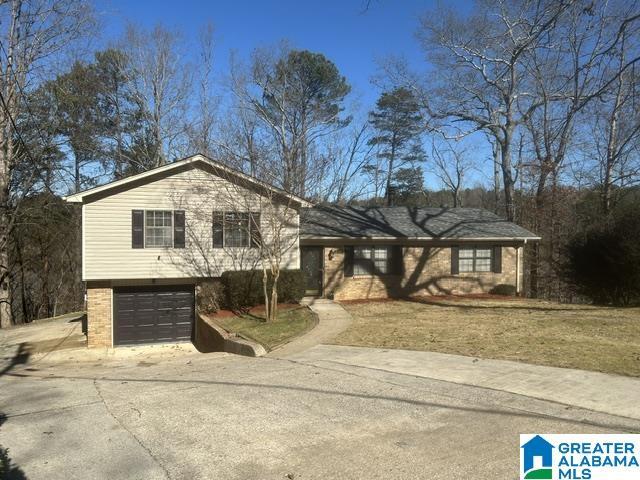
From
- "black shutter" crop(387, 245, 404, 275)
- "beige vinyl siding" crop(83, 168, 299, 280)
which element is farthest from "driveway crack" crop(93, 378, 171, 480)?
"black shutter" crop(387, 245, 404, 275)

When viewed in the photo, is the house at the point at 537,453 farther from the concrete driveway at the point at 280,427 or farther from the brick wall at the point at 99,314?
the brick wall at the point at 99,314

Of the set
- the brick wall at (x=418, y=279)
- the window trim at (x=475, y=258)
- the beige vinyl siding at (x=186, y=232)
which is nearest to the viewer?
the beige vinyl siding at (x=186, y=232)

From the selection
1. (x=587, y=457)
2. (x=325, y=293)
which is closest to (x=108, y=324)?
(x=325, y=293)

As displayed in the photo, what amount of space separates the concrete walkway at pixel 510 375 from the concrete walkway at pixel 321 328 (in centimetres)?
69

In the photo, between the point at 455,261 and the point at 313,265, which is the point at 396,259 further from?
the point at 313,265

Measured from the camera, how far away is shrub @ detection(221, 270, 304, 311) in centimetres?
1733

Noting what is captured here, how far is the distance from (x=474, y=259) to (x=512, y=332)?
1016 cm

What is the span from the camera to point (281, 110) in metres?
31.2

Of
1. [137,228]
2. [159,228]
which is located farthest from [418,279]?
[137,228]

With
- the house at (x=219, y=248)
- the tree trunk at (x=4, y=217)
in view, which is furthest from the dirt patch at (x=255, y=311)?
the tree trunk at (x=4, y=217)

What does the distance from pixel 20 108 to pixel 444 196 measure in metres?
44.9

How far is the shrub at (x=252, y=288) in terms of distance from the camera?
17328 mm

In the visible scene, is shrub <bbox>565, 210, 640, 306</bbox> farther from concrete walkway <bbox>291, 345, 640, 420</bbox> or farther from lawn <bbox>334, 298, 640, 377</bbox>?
concrete walkway <bbox>291, 345, 640, 420</bbox>

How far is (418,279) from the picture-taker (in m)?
20.8
